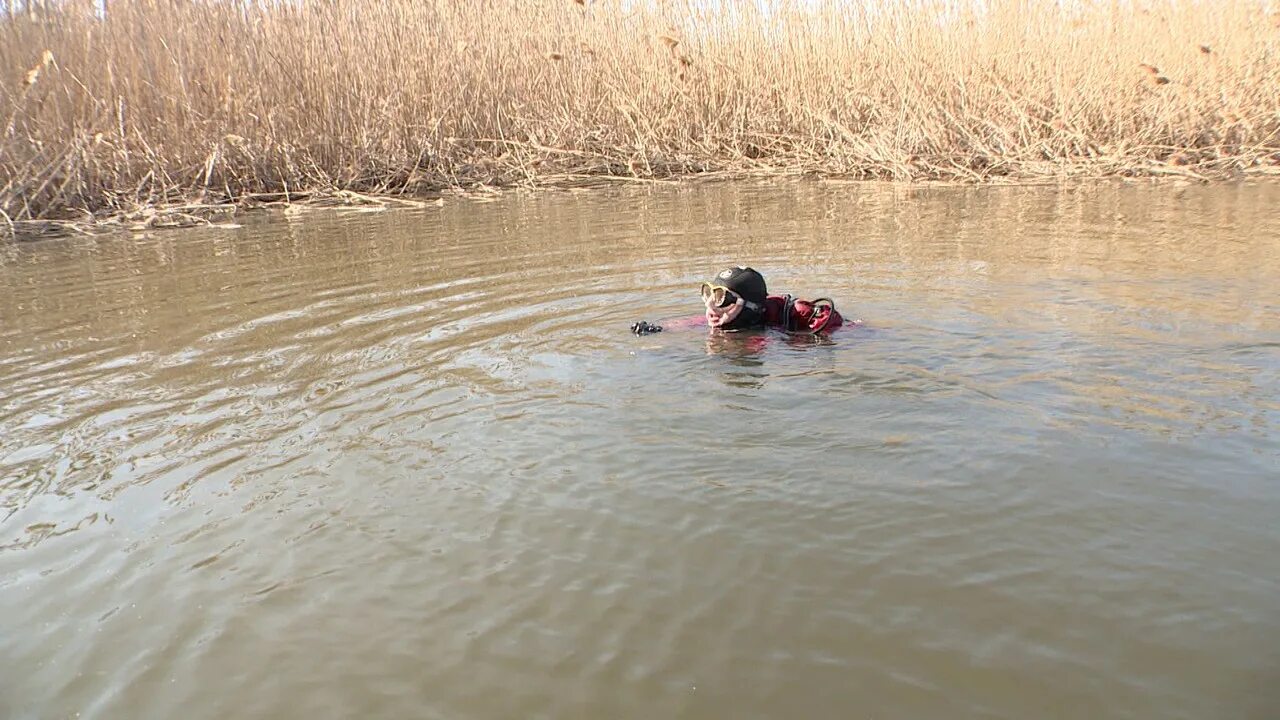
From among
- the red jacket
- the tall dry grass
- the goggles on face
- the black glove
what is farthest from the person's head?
the tall dry grass

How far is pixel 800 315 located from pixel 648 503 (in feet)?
8.25

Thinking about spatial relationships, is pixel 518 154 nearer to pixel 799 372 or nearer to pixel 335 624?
pixel 799 372

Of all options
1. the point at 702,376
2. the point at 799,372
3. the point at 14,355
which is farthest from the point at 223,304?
the point at 799,372

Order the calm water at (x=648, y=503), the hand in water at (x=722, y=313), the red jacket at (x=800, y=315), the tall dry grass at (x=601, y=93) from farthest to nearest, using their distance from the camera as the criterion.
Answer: the tall dry grass at (x=601, y=93) < the hand in water at (x=722, y=313) < the red jacket at (x=800, y=315) < the calm water at (x=648, y=503)

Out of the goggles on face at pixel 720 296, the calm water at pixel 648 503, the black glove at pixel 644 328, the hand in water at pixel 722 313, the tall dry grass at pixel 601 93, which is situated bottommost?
the calm water at pixel 648 503

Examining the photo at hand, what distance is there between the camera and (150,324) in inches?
241

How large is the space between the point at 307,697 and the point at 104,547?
4.04ft

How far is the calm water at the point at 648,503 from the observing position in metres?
2.32

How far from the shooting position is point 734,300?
5.57m

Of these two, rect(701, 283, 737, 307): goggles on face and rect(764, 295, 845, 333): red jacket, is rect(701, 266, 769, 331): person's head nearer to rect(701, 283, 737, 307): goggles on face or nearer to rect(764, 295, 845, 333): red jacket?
rect(701, 283, 737, 307): goggles on face

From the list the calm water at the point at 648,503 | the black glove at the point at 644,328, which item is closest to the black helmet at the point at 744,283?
the calm water at the point at 648,503

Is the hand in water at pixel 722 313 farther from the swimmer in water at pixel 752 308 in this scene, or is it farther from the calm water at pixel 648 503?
the calm water at pixel 648 503

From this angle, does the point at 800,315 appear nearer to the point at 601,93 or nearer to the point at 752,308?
the point at 752,308

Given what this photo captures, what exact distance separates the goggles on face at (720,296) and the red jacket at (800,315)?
246 millimetres
